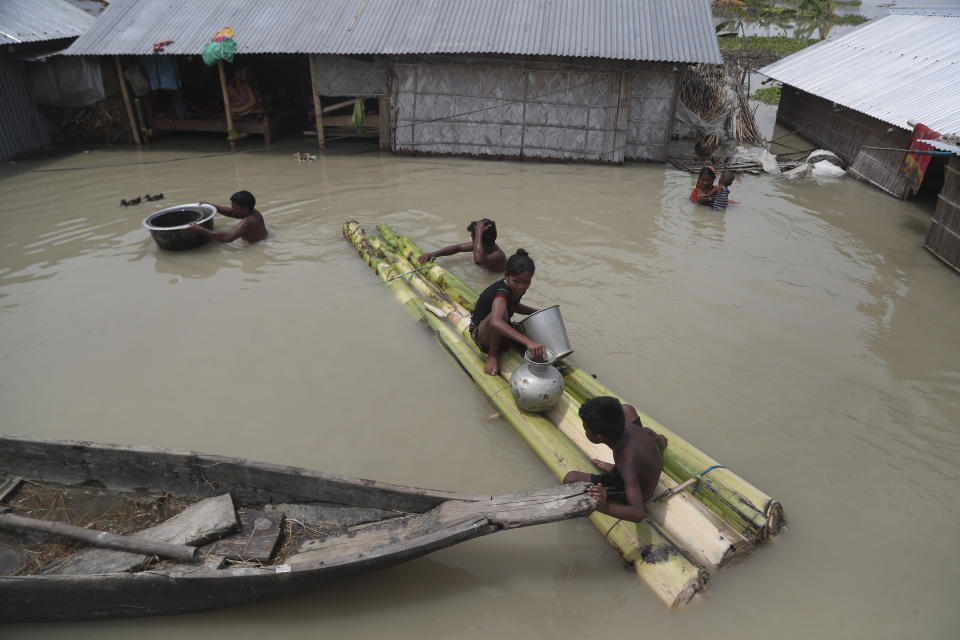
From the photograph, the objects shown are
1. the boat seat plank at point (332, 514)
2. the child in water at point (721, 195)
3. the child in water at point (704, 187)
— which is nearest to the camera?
the boat seat plank at point (332, 514)

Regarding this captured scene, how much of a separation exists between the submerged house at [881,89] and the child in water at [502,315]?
8274 millimetres

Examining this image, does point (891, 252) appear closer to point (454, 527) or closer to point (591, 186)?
point (591, 186)

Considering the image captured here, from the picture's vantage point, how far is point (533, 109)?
1202 cm

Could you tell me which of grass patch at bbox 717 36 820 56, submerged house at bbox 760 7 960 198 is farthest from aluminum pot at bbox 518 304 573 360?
grass patch at bbox 717 36 820 56

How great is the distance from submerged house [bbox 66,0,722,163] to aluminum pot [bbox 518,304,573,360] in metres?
8.36

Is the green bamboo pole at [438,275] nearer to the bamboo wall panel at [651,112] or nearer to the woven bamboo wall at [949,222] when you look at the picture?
the woven bamboo wall at [949,222]

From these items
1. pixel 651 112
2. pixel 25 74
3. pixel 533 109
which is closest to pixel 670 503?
pixel 533 109

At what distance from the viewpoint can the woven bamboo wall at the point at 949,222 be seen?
762cm

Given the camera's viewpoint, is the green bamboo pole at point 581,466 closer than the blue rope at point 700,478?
Yes

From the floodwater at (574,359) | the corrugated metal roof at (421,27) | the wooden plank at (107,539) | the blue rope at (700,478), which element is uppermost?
the corrugated metal roof at (421,27)

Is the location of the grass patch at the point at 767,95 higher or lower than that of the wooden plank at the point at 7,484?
higher

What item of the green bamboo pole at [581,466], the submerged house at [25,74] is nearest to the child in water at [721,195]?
the green bamboo pole at [581,466]

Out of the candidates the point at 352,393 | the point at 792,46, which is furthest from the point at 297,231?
the point at 792,46

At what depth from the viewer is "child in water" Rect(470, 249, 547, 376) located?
14.8 feet
